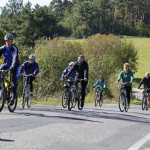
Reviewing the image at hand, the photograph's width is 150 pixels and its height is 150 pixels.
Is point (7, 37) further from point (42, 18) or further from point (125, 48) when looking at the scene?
point (125, 48)

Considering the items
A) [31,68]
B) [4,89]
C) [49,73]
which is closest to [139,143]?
→ [4,89]

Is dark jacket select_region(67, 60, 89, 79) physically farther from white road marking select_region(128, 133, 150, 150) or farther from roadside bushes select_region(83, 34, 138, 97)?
roadside bushes select_region(83, 34, 138, 97)

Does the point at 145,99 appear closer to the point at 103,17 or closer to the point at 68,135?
the point at 68,135

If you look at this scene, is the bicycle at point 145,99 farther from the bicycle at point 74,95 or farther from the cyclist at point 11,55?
the cyclist at point 11,55

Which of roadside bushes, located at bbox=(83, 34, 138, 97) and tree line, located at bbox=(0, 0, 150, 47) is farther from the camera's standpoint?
tree line, located at bbox=(0, 0, 150, 47)

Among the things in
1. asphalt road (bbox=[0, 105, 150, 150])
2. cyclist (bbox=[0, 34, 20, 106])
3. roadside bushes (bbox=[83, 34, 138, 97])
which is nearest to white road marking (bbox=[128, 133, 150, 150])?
asphalt road (bbox=[0, 105, 150, 150])

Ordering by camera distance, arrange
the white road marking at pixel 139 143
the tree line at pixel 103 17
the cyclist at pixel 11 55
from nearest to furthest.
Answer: the white road marking at pixel 139 143 < the cyclist at pixel 11 55 < the tree line at pixel 103 17

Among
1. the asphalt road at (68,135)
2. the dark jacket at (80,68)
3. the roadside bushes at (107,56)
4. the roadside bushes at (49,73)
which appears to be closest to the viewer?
the asphalt road at (68,135)

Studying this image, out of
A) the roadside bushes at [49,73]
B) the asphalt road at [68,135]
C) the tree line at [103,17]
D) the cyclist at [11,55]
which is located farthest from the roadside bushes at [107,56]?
the asphalt road at [68,135]

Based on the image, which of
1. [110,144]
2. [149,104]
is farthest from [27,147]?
[149,104]

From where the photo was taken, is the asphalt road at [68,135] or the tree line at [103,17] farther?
the tree line at [103,17]

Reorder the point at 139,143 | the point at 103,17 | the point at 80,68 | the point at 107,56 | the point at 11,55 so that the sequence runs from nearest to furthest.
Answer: the point at 139,143, the point at 11,55, the point at 80,68, the point at 107,56, the point at 103,17

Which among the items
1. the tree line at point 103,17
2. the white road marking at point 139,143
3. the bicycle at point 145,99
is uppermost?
the tree line at point 103,17

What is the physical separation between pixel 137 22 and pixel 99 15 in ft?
58.2
